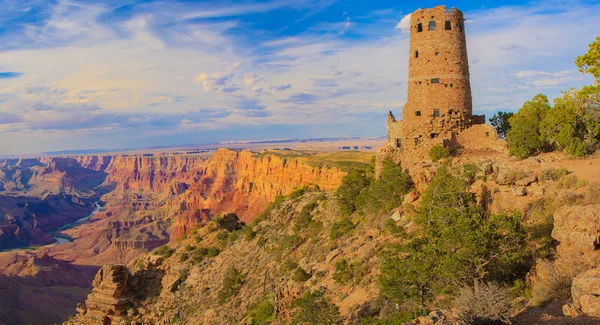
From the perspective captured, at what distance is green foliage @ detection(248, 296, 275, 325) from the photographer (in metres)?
23.8

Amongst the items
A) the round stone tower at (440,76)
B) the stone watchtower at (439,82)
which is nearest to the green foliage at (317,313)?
the stone watchtower at (439,82)

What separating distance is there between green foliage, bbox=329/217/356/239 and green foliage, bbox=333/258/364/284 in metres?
5.15

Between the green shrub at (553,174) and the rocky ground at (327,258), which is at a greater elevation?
the green shrub at (553,174)

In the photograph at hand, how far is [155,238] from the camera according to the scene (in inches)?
5468

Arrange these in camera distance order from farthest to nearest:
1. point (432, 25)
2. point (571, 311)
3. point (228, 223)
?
point (228, 223)
point (432, 25)
point (571, 311)

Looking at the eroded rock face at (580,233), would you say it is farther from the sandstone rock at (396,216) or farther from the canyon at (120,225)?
the canyon at (120,225)

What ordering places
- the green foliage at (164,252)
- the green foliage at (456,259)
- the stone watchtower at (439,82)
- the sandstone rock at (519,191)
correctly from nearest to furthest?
the green foliage at (456,259) → the sandstone rock at (519,191) → the stone watchtower at (439,82) → the green foliage at (164,252)

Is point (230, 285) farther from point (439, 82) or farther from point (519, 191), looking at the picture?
point (519, 191)

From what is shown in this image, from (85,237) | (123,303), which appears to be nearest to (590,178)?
(123,303)

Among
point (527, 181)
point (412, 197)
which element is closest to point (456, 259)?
point (527, 181)

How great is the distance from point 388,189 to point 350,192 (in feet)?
19.1

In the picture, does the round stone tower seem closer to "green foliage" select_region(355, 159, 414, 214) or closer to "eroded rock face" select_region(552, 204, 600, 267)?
"green foliage" select_region(355, 159, 414, 214)

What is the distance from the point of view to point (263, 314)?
24453 millimetres

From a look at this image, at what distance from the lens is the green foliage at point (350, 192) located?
31375 millimetres
